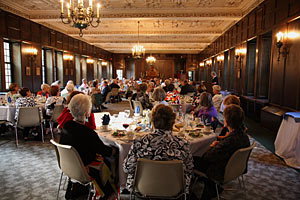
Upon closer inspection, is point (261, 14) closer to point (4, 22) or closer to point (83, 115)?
point (83, 115)

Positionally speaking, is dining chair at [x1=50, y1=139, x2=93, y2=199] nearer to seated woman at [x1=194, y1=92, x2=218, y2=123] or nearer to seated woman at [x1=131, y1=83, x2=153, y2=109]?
seated woman at [x1=194, y1=92, x2=218, y2=123]

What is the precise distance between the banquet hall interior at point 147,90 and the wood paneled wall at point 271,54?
0.10ft

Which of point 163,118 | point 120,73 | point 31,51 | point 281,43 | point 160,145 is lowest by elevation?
point 160,145

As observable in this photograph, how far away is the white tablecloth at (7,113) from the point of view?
546 cm

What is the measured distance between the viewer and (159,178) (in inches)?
83.0

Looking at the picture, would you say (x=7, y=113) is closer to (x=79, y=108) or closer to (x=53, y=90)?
(x=53, y=90)

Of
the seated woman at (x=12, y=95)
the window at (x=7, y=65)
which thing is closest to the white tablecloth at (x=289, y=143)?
the seated woman at (x=12, y=95)

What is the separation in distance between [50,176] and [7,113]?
262 centimetres

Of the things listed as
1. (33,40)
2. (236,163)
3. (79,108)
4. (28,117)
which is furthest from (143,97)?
(33,40)

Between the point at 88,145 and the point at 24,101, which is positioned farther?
the point at 24,101

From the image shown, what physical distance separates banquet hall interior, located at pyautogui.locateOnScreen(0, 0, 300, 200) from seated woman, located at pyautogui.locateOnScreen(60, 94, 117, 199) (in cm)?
11

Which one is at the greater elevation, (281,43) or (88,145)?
(281,43)

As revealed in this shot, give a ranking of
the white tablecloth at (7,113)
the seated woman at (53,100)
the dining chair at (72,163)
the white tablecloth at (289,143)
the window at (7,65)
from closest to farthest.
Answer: the dining chair at (72,163)
the white tablecloth at (289,143)
the white tablecloth at (7,113)
the seated woman at (53,100)
the window at (7,65)

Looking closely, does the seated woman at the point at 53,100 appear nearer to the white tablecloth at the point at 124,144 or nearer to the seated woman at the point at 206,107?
the white tablecloth at the point at 124,144
